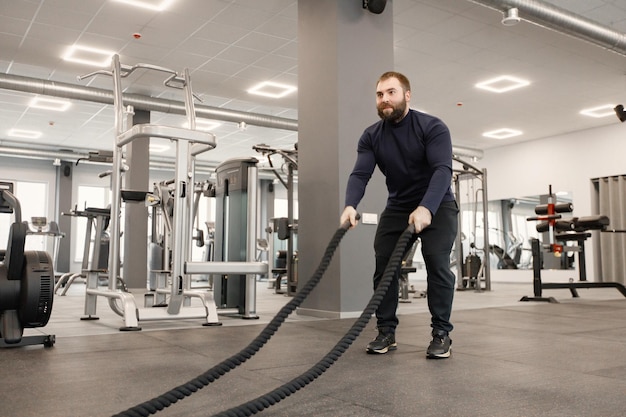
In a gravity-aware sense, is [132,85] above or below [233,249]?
above

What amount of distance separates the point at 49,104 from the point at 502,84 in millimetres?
7814

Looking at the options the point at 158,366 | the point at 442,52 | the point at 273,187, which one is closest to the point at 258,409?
the point at 158,366

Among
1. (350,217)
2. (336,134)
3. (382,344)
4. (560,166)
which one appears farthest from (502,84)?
(350,217)

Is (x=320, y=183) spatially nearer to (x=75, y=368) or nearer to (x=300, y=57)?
(x=300, y=57)

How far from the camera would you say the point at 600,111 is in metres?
10.6

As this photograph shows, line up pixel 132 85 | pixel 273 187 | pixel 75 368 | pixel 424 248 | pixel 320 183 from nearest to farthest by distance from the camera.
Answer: pixel 75 368 < pixel 424 248 < pixel 320 183 < pixel 132 85 < pixel 273 187

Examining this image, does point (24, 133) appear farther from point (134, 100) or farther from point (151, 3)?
point (151, 3)

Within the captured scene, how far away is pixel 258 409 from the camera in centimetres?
144

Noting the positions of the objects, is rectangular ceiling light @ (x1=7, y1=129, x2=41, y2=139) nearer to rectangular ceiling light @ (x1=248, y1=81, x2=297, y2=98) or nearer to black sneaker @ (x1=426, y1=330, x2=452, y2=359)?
rectangular ceiling light @ (x1=248, y1=81, x2=297, y2=98)

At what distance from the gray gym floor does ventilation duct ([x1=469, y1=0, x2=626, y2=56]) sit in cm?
333

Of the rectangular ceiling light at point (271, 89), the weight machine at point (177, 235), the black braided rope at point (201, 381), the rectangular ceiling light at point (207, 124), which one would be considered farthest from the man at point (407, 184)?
the rectangular ceiling light at point (207, 124)

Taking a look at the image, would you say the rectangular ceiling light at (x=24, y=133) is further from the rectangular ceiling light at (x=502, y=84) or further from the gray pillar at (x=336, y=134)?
the rectangular ceiling light at (x=502, y=84)

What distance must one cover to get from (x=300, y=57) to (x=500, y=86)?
5023 mm

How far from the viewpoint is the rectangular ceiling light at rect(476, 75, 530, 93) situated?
8.71 m
